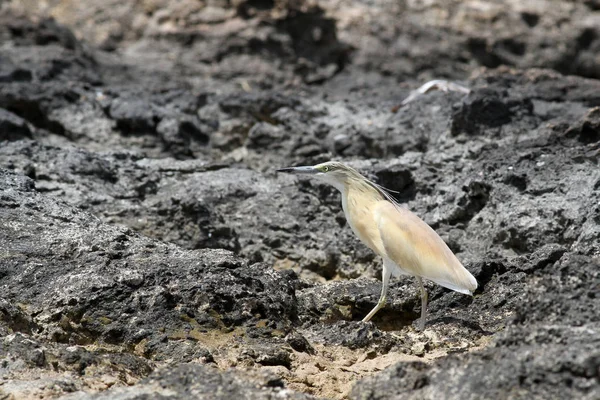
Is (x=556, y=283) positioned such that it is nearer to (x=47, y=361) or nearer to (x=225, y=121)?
(x=47, y=361)

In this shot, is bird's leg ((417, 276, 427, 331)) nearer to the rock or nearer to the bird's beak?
the bird's beak

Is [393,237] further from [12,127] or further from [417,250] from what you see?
[12,127]

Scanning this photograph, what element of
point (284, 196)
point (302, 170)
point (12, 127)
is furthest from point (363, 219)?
point (12, 127)

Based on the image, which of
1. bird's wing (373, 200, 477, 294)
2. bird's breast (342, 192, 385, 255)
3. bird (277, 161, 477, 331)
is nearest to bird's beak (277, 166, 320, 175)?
bird (277, 161, 477, 331)

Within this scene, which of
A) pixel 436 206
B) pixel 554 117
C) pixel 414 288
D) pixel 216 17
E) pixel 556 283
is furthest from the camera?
pixel 216 17

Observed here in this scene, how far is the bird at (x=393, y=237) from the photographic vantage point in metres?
5.12

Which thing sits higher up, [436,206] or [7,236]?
[7,236]

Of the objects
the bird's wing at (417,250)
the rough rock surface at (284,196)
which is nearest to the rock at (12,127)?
the rough rock surface at (284,196)

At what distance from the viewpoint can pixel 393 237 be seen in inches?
216

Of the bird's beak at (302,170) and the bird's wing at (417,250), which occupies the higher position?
the bird's beak at (302,170)

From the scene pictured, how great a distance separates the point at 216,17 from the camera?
34.0 feet

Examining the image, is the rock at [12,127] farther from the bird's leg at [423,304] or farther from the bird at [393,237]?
the bird's leg at [423,304]

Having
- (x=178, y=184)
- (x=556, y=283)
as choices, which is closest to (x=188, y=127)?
(x=178, y=184)

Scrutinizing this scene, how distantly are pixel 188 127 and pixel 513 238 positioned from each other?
328 cm
